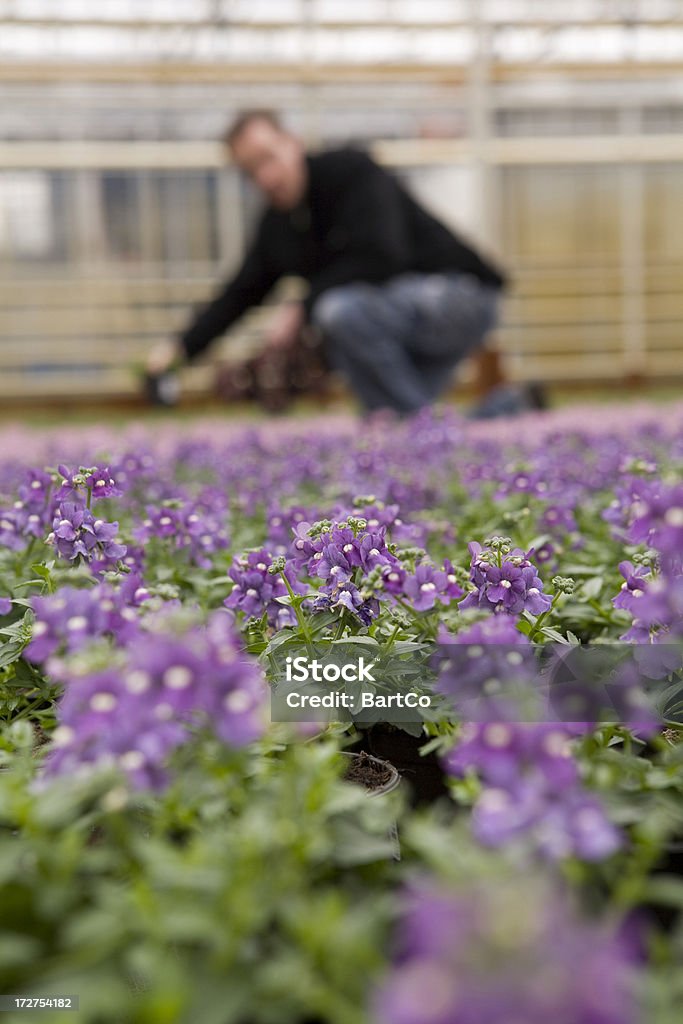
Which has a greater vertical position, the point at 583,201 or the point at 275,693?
the point at 583,201

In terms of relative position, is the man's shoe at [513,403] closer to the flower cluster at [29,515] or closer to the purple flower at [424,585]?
the flower cluster at [29,515]

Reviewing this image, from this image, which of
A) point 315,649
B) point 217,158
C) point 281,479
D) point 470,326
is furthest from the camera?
point 217,158

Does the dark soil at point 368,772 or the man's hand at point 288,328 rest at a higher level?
the man's hand at point 288,328

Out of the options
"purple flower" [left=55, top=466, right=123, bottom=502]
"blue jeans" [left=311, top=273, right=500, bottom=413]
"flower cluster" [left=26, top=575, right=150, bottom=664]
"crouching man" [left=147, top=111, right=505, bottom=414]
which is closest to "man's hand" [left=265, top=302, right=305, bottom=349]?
"crouching man" [left=147, top=111, right=505, bottom=414]

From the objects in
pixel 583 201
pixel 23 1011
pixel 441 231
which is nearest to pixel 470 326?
pixel 441 231

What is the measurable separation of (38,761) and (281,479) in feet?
6.76

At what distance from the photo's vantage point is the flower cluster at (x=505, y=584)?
1482 millimetres

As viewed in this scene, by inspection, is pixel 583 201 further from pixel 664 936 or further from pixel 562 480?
pixel 664 936

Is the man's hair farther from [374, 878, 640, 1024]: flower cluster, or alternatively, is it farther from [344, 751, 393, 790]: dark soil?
[374, 878, 640, 1024]: flower cluster

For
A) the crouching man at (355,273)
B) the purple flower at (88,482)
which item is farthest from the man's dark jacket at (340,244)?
the purple flower at (88,482)

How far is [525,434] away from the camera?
462 centimetres

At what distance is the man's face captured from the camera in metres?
5.53

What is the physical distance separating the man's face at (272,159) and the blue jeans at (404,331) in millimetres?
557

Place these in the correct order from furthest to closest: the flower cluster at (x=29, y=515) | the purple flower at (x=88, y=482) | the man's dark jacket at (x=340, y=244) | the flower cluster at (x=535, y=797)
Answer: the man's dark jacket at (x=340, y=244), the flower cluster at (x=29, y=515), the purple flower at (x=88, y=482), the flower cluster at (x=535, y=797)
